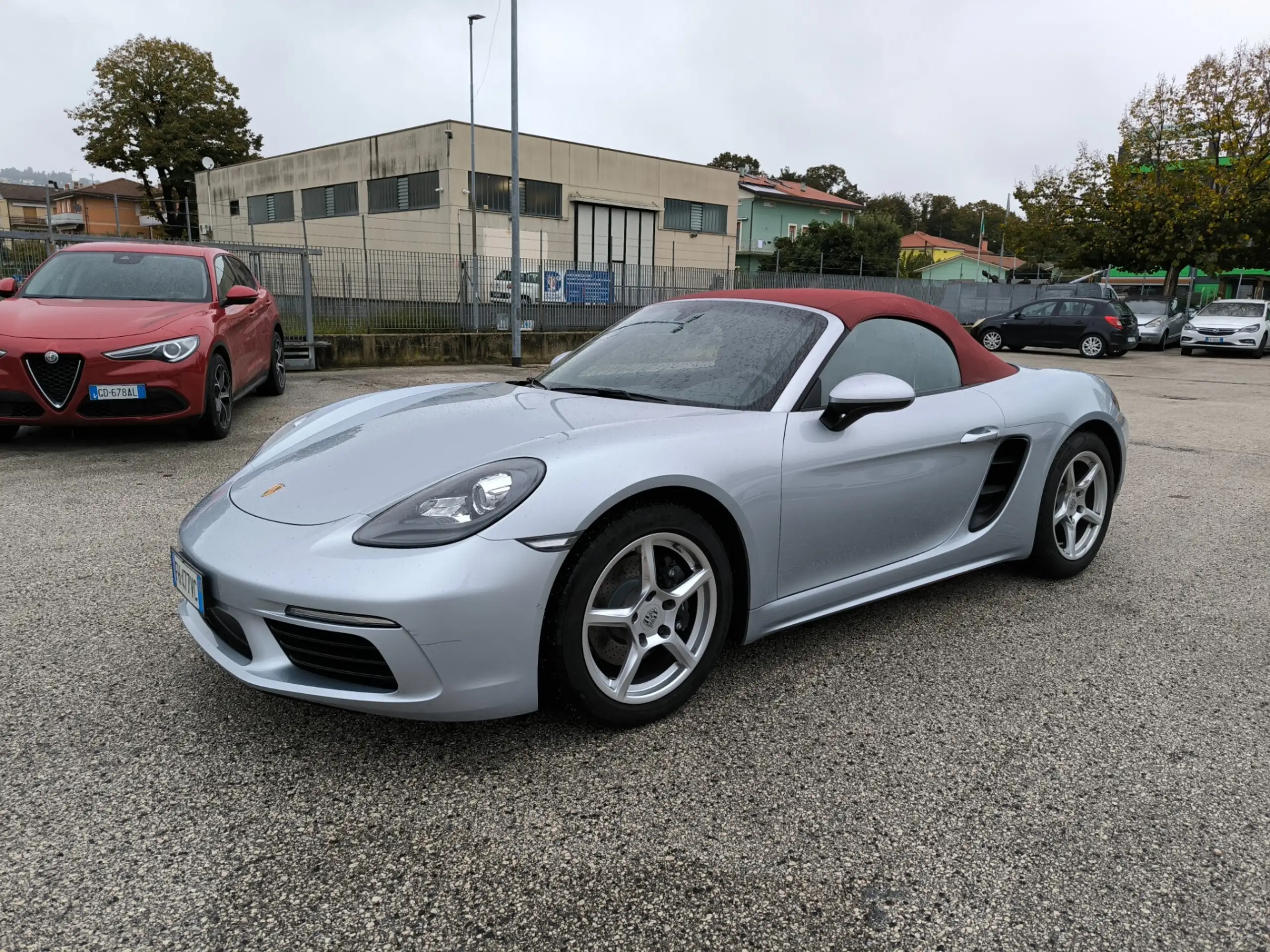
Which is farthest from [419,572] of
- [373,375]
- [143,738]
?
[373,375]

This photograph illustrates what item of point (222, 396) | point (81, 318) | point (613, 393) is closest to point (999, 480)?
point (613, 393)

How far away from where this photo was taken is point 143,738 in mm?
2461

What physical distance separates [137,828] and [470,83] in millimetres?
30457

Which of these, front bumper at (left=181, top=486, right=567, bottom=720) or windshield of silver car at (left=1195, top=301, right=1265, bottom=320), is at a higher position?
windshield of silver car at (left=1195, top=301, right=1265, bottom=320)

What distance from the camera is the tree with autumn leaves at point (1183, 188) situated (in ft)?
88.8

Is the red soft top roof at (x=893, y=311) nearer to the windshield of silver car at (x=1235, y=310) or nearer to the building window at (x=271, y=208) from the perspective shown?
the windshield of silver car at (x=1235, y=310)

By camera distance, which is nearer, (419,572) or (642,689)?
(419,572)

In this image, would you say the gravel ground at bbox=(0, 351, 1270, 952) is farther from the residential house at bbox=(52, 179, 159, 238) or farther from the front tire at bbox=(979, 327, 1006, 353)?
the residential house at bbox=(52, 179, 159, 238)

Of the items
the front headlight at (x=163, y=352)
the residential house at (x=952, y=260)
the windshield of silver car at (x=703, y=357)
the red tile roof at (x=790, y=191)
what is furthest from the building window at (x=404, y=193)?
the residential house at (x=952, y=260)

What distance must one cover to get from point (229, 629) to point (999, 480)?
110 inches

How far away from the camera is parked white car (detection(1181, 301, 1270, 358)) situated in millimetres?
21359

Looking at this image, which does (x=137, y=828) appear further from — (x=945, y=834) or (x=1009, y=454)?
(x=1009, y=454)

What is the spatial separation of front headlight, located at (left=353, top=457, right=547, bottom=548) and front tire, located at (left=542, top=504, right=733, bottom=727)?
0.77 ft

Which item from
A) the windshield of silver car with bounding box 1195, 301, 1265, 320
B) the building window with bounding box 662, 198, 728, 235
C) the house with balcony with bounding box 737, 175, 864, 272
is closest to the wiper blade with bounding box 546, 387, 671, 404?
the windshield of silver car with bounding box 1195, 301, 1265, 320
